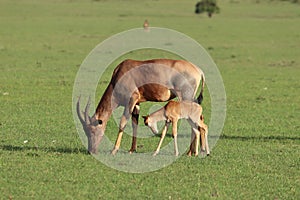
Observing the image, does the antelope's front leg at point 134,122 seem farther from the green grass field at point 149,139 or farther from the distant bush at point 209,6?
the distant bush at point 209,6

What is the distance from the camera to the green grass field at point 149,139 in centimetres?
1027

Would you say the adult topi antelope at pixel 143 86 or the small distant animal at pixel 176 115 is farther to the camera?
the adult topi antelope at pixel 143 86

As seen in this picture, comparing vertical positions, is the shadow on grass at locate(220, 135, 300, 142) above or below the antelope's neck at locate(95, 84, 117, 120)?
below

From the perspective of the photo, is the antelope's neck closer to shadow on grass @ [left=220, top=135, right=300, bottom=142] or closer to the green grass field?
the green grass field

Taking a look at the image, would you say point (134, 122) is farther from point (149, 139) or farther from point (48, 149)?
point (48, 149)

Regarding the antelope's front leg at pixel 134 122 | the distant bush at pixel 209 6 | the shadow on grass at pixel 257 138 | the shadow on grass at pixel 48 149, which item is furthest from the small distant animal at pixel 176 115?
the distant bush at pixel 209 6

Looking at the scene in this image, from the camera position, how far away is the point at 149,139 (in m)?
14.4

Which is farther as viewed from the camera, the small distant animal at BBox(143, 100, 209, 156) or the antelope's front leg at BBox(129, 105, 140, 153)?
the antelope's front leg at BBox(129, 105, 140, 153)

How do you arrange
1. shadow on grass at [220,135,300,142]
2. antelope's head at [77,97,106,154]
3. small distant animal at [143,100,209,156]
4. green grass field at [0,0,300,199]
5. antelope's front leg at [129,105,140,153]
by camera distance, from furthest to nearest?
shadow on grass at [220,135,300,142] < antelope's front leg at [129,105,140,153] < antelope's head at [77,97,106,154] < small distant animal at [143,100,209,156] < green grass field at [0,0,300,199]

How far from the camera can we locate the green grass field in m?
10.3

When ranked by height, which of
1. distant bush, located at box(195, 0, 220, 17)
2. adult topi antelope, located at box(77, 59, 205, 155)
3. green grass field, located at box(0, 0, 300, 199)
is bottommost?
distant bush, located at box(195, 0, 220, 17)

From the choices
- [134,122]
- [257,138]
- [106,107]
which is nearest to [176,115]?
[134,122]

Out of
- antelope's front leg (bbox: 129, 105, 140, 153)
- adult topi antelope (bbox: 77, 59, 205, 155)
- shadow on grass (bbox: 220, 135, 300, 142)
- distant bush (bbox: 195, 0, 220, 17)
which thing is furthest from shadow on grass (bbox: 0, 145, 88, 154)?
distant bush (bbox: 195, 0, 220, 17)

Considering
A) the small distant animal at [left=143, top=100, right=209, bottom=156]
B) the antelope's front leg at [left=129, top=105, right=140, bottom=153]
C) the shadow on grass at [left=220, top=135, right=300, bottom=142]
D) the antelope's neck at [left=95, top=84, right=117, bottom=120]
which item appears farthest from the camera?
the shadow on grass at [left=220, top=135, right=300, bottom=142]
